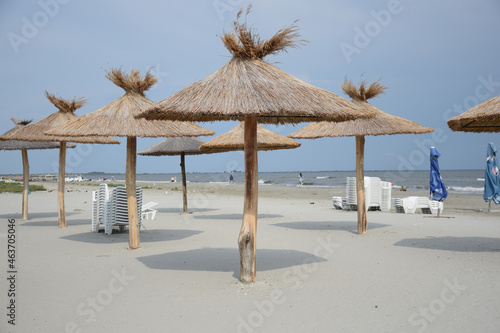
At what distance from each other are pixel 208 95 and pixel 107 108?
10.6 feet

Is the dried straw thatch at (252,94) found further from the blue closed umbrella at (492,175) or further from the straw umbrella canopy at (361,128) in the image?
the blue closed umbrella at (492,175)

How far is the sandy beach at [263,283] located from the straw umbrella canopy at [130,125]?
141 cm

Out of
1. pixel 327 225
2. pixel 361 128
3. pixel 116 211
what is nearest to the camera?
pixel 361 128

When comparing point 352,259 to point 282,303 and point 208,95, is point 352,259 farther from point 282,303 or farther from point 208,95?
point 208,95

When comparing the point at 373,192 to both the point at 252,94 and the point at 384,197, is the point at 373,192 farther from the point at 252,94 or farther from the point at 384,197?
the point at 252,94

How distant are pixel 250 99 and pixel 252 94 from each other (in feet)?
0.34

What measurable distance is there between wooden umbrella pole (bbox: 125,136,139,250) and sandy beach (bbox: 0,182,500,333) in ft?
0.89

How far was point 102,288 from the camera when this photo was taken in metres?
5.05

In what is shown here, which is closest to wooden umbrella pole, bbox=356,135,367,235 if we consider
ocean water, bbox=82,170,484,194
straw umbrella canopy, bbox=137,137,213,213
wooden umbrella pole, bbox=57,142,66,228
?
straw umbrella canopy, bbox=137,137,213,213

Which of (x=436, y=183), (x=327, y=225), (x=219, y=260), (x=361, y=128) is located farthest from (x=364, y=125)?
(x=436, y=183)

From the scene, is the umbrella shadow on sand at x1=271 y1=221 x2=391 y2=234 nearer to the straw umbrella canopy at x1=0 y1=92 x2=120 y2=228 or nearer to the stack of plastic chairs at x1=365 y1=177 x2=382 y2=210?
the stack of plastic chairs at x1=365 y1=177 x2=382 y2=210

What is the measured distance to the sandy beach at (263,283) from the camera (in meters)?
3.99

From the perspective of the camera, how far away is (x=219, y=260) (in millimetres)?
6621

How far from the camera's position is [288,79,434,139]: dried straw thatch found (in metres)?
8.43
